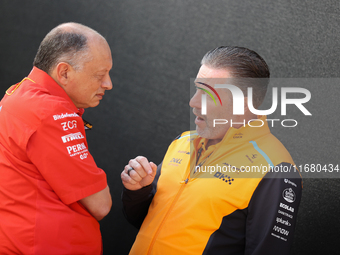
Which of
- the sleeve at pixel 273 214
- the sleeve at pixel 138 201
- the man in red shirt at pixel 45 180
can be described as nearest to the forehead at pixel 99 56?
the man in red shirt at pixel 45 180

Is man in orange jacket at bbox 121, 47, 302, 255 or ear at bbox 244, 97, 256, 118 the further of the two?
ear at bbox 244, 97, 256, 118

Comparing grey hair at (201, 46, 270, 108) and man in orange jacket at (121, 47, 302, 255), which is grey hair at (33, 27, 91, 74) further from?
grey hair at (201, 46, 270, 108)

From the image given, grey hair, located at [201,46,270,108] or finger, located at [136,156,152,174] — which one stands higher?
grey hair, located at [201,46,270,108]

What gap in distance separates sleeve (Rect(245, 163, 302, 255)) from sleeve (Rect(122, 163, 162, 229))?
405 millimetres

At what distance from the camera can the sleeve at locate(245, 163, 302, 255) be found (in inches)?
38.2

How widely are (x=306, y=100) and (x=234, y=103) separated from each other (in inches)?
30.1

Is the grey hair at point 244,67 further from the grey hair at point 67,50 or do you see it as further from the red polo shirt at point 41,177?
the red polo shirt at point 41,177

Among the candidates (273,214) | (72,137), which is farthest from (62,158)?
(273,214)

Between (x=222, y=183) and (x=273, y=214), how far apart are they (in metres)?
0.19

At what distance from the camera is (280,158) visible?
41.4 inches

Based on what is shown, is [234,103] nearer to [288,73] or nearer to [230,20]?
[288,73]

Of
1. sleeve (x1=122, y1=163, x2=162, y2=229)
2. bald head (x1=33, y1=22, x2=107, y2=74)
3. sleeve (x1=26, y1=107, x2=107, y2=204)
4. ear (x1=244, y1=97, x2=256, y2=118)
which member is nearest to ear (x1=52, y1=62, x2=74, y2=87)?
bald head (x1=33, y1=22, x2=107, y2=74)

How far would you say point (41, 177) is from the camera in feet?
2.82

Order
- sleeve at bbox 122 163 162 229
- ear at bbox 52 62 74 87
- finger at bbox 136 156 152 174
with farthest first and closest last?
sleeve at bbox 122 163 162 229 < finger at bbox 136 156 152 174 < ear at bbox 52 62 74 87
